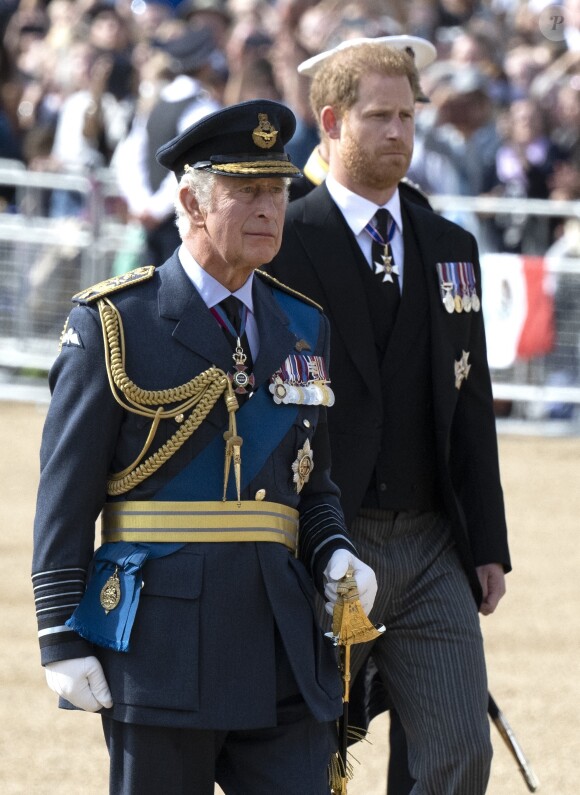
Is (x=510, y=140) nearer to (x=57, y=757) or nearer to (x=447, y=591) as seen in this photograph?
(x=57, y=757)

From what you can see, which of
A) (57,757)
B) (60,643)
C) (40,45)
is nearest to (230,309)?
(60,643)

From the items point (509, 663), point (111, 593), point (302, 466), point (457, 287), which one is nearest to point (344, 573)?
point (302, 466)

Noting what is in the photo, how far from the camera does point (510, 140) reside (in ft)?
37.9

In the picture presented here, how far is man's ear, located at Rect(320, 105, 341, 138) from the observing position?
4.42 meters

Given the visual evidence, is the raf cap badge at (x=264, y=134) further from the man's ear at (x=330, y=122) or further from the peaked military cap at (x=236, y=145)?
the man's ear at (x=330, y=122)

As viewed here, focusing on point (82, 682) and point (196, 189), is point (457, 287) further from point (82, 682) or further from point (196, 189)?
point (82, 682)

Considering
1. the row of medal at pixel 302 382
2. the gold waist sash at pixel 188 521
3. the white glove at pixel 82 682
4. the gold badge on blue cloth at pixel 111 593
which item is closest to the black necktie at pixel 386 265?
the row of medal at pixel 302 382

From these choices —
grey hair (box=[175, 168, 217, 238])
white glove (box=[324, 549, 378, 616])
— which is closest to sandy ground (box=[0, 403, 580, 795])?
white glove (box=[324, 549, 378, 616])

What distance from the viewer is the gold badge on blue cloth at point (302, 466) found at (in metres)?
3.56

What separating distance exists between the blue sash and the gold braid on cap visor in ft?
1.47

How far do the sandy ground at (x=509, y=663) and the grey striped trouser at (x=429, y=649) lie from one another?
1.37m

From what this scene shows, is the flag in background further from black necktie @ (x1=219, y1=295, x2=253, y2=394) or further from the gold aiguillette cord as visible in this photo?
the gold aiguillette cord

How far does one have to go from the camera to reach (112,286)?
3520 mm

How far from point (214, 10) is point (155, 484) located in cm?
1092
